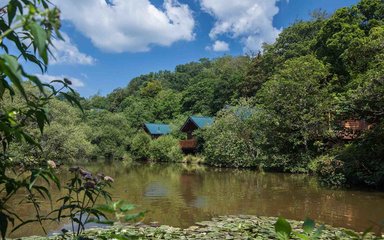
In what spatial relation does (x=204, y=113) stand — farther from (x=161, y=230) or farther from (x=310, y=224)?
(x=310, y=224)

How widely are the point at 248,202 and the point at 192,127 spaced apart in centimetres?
2182

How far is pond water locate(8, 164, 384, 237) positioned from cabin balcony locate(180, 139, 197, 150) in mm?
14687

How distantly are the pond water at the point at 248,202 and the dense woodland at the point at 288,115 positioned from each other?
5.28 ft

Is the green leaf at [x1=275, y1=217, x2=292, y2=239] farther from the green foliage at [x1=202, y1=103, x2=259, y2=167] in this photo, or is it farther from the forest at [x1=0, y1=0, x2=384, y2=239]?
the green foliage at [x1=202, y1=103, x2=259, y2=167]

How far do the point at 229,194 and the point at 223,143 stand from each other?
11.1 metres

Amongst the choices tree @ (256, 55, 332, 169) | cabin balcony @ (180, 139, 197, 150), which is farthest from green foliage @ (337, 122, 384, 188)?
cabin balcony @ (180, 139, 197, 150)

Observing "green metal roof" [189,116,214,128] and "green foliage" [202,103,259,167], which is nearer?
"green foliage" [202,103,259,167]

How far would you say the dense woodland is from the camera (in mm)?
12898

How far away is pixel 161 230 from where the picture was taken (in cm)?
650

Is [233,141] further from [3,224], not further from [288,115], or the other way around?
[3,224]

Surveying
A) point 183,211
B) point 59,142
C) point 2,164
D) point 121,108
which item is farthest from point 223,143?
point 121,108

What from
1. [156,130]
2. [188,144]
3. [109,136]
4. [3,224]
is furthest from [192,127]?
[3,224]

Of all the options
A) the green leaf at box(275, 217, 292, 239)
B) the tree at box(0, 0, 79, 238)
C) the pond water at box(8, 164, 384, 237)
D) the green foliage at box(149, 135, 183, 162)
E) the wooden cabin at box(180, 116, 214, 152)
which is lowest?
the pond water at box(8, 164, 384, 237)

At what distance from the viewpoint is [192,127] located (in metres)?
32.5
